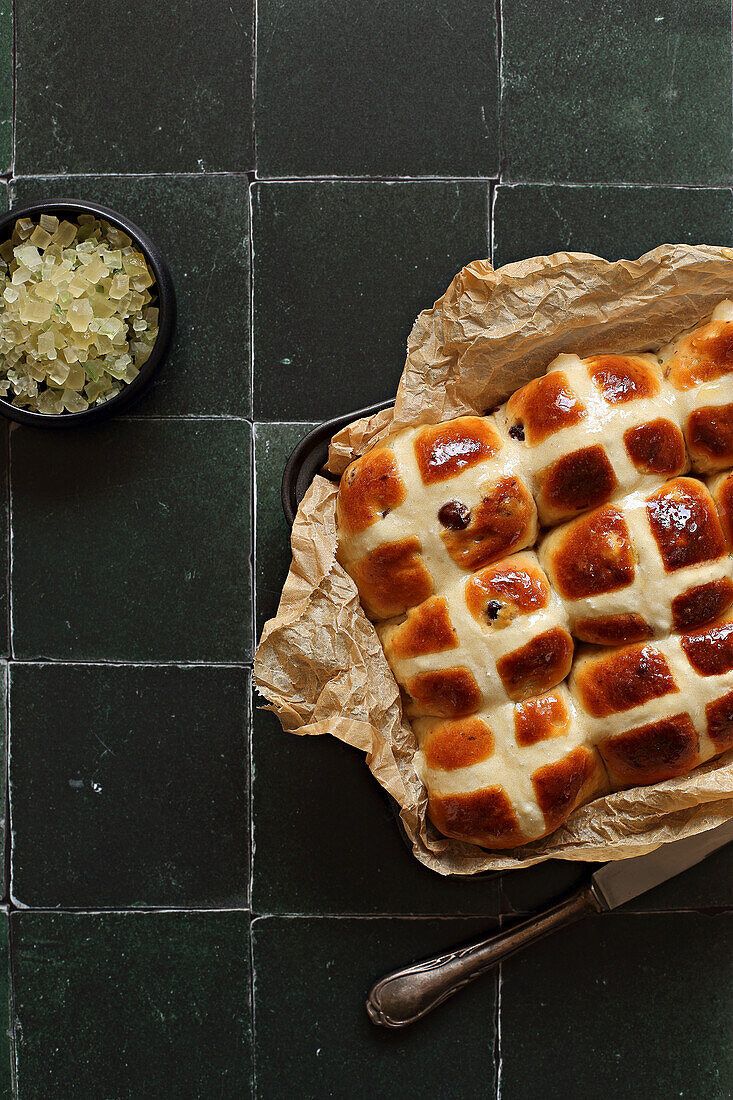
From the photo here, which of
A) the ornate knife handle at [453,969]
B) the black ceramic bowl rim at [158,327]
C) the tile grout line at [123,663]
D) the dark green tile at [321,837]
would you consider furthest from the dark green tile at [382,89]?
the ornate knife handle at [453,969]

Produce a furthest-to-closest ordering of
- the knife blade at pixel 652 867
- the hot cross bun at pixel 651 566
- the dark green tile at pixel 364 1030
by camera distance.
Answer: the dark green tile at pixel 364 1030 < the knife blade at pixel 652 867 < the hot cross bun at pixel 651 566

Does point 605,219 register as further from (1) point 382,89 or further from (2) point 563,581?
(2) point 563,581

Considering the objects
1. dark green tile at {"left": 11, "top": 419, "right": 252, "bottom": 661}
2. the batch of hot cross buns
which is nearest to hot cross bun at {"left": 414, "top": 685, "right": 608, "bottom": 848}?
the batch of hot cross buns

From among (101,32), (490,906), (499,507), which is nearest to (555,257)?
(499,507)

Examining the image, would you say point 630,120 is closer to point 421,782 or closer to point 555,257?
point 555,257

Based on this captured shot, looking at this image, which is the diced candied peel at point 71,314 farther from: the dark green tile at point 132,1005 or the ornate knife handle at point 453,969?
the ornate knife handle at point 453,969

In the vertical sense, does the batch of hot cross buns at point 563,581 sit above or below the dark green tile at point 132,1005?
above
